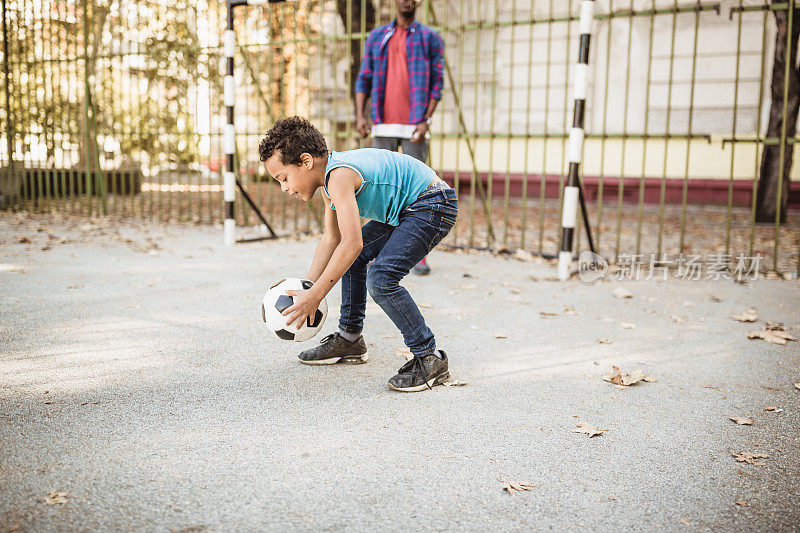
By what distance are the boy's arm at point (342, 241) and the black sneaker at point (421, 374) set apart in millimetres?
548

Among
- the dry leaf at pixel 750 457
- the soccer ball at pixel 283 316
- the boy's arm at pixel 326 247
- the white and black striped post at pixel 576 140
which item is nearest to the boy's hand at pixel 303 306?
the soccer ball at pixel 283 316

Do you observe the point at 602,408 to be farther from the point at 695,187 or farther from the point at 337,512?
the point at 695,187

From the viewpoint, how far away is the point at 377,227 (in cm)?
322

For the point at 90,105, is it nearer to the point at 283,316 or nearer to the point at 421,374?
the point at 283,316

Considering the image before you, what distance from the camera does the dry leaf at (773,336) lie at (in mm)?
3874

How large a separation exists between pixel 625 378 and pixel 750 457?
2.78 feet

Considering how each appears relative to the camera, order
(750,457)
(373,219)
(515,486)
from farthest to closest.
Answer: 1. (373,219)
2. (750,457)
3. (515,486)

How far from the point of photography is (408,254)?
2.92 metres

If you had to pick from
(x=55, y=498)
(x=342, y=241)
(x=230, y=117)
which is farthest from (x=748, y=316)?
(x=230, y=117)

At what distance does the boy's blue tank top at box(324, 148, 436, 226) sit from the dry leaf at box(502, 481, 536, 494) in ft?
4.29

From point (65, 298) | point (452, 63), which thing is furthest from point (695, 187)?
point (65, 298)
